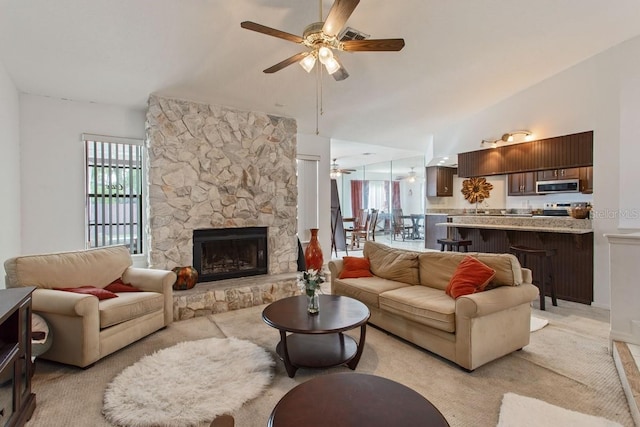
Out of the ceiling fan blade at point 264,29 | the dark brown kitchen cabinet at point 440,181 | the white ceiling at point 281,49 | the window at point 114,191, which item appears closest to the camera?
the ceiling fan blade at point 264,29

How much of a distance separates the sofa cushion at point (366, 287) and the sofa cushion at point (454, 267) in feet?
0.93

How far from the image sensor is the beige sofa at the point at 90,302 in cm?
249

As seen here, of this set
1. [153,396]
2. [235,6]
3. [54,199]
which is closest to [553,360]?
[153,396]

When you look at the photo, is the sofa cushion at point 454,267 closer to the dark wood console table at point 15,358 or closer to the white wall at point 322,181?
the white wall at point 322,181

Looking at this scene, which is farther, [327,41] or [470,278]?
[470,278]

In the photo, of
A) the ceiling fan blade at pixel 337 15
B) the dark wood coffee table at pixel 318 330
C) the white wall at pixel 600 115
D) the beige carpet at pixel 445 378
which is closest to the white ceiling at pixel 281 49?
the white wall at pixel 600 115

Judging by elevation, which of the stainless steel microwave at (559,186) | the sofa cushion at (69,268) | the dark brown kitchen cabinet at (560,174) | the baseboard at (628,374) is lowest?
the baseboard at (628,374)

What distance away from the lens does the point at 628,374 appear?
87.0 inches

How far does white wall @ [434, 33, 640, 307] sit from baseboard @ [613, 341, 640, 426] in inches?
76.4

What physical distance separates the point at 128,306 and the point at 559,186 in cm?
693

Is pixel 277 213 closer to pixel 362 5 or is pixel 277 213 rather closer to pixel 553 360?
pixel 362 5

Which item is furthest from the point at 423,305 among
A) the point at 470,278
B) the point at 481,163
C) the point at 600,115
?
the point at 481,163

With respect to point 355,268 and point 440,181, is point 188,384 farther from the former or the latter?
point 440,181

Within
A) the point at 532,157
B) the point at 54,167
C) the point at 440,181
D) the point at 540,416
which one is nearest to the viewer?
the point at 540,416
